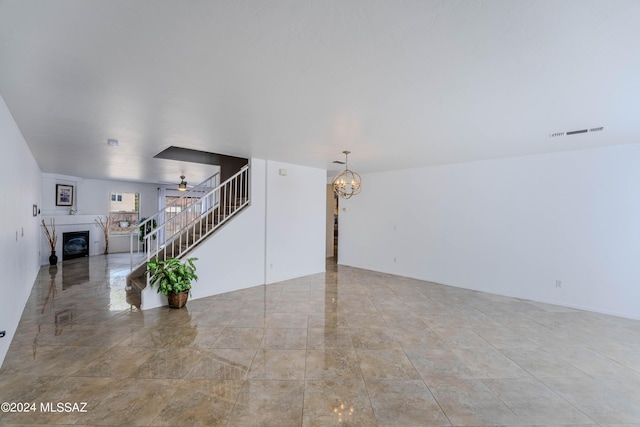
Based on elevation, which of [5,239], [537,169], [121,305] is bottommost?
[121,305]

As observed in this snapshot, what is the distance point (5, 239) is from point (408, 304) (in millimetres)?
5245

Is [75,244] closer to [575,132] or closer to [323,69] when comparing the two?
[323,69]

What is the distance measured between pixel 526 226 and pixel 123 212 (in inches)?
476

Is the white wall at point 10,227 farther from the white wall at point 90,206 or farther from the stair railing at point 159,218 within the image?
the white wall at point 90,206

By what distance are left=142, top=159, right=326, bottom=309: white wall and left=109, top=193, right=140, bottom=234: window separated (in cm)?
657

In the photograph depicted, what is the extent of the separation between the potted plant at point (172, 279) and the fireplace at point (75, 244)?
6118mm

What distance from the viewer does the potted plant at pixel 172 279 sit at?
4.10 metres

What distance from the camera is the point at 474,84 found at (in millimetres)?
2236

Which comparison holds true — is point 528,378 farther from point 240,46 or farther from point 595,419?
point 240,46

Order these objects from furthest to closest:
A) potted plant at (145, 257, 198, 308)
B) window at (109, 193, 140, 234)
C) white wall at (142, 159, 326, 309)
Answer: window at (109, 193, 140, 234) → white wall at (142, 159, 326, 309) → potted plant at (145, 257, 198, 308)

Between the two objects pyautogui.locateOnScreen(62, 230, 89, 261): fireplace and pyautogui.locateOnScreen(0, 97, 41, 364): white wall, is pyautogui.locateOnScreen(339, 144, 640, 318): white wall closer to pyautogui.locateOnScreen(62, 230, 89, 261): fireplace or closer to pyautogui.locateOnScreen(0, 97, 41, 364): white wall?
pyautogui.locateOnScreen(0, 97, 41, 364): white wall

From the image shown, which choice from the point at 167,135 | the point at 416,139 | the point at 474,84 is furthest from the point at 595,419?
the point at 167,135

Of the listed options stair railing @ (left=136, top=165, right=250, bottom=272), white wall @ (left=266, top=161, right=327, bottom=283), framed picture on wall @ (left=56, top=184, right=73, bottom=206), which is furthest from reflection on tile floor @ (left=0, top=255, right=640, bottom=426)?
framed picture on wall @ (left=56, top=184, right=73, bottom=206)

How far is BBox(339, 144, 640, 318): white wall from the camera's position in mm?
4105
